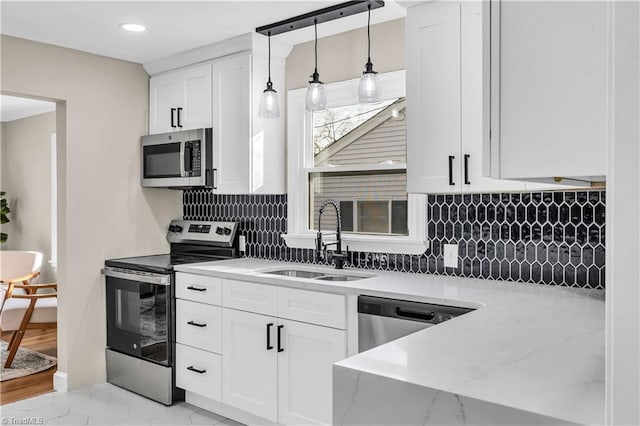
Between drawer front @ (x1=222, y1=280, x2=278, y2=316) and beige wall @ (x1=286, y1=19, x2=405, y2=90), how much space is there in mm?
1372

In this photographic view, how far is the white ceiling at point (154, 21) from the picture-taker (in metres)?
2.95

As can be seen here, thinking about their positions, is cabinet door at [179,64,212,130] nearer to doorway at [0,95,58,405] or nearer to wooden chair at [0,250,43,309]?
doorway at [0,95,58,405]

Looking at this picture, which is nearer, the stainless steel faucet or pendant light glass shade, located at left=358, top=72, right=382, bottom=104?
pendant light glass shade, located at left=358, top=72, right=382, bottom=104

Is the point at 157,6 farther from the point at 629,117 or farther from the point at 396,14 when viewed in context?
the point at 629,117

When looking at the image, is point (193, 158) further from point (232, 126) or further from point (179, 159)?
point (232, 126)

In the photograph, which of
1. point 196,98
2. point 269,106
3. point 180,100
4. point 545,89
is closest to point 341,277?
point 269,106

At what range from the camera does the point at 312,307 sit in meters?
2.75

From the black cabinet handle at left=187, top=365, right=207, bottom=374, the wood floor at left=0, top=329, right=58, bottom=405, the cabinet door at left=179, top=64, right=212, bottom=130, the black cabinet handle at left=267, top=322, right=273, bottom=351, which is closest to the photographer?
the black cabinet handle at left=267, top=322, right=273, bottom=351

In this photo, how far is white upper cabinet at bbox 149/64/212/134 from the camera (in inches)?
149

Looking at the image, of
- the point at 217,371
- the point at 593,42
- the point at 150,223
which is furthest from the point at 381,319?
the point at 150,223

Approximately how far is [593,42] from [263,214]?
3.04 m

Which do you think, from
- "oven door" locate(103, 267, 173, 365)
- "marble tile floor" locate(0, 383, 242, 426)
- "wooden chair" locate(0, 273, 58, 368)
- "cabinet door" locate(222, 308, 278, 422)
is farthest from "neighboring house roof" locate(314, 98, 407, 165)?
"wooden chair" locate(0, 273, 58, 368)

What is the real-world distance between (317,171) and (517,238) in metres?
1.34

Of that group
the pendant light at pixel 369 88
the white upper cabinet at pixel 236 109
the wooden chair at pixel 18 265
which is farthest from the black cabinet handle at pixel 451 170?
the wooden chair at pixel 18 265
